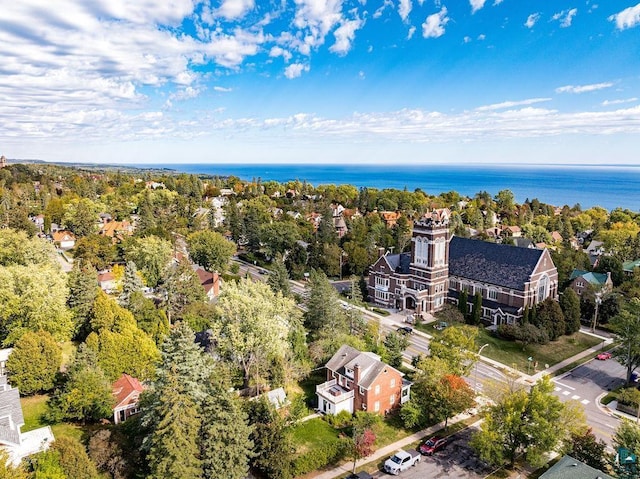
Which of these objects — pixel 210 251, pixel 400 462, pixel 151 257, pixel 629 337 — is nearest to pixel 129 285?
pixel 151 257

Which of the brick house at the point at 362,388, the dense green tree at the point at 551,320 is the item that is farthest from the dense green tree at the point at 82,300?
the dense green tree at the point at 551,320

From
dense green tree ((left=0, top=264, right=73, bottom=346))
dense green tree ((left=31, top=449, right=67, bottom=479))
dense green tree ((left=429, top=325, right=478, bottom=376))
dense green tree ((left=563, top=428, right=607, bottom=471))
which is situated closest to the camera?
dense green tree ((left=31, top=449, right=67, bottom=479))

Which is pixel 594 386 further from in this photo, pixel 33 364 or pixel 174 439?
pixel 33 364

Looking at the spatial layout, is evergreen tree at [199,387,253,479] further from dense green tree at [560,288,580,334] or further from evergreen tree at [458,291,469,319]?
dense green tree at [560,288,580,334]

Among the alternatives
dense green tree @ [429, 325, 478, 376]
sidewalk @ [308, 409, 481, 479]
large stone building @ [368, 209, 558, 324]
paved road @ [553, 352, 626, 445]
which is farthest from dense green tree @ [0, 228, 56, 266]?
paved road @ [553, 352, 626, 445]

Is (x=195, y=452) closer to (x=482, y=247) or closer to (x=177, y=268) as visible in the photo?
(x=177, y=268)

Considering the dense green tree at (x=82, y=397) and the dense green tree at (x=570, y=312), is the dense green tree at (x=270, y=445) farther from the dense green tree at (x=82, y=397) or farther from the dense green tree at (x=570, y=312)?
the dense green tree at (x=570, y=312)

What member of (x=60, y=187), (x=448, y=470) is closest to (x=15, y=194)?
(x=60, y=187)
